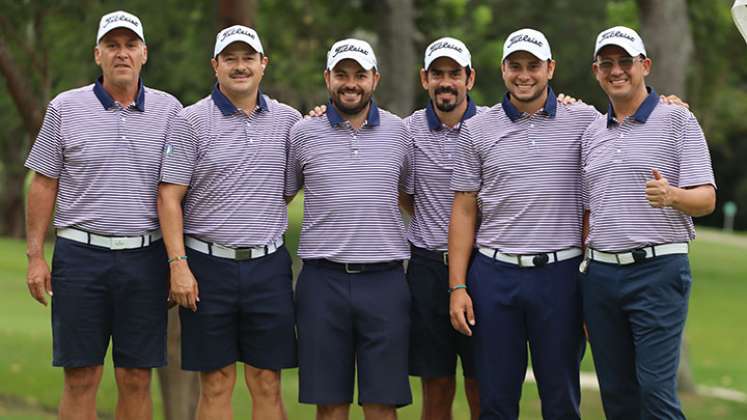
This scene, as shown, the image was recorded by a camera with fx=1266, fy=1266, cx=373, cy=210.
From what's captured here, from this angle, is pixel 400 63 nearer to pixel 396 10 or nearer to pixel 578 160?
pixel 396 10

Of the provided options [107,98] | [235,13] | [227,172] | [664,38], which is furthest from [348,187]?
[664,38]

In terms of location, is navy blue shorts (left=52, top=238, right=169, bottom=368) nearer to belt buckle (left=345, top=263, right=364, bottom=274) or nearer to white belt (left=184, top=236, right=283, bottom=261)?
white belt (left=184, top=236, right=283, bottom=261)

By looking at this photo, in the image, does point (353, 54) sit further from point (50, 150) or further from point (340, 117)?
point (50, 150)

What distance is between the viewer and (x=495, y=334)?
6.91 meters

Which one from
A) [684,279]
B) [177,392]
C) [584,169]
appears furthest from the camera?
[177,392]

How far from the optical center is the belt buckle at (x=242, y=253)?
6.92 m

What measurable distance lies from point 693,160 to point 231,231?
2.47m

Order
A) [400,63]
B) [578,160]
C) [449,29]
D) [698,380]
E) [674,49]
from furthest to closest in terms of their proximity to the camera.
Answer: [449,29] → [698,380] → [400,63] → [674,49] → [578,160]

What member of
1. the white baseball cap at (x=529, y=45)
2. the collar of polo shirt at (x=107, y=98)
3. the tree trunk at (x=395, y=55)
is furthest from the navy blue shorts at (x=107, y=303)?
the tree trunk at (x=395, y=55)

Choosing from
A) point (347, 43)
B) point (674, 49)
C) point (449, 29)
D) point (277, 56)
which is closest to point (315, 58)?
point (277, 56)

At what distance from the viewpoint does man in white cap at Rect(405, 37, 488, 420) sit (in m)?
7.24

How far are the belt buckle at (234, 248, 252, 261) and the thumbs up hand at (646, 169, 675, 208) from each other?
217 centimetres

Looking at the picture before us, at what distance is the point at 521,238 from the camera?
680cm

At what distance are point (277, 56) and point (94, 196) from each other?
18868mm
